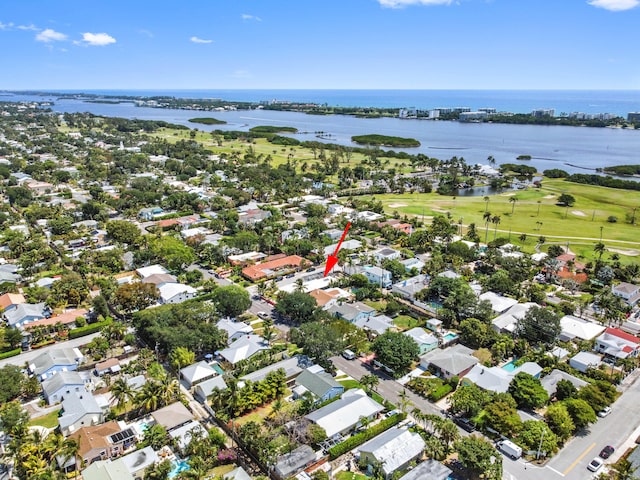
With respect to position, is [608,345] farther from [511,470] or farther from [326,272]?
[326,272]

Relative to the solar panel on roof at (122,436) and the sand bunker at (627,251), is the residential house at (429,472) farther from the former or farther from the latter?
the sand bunker at (627,251)

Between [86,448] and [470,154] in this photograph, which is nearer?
[86,448]

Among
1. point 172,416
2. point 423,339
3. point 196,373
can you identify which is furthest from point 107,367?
point 423,339

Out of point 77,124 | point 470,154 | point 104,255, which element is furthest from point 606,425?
point 77,124

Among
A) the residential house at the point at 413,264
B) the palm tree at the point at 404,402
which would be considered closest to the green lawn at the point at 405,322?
the residential house at the point at 413,264

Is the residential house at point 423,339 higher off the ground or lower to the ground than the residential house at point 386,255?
lower
